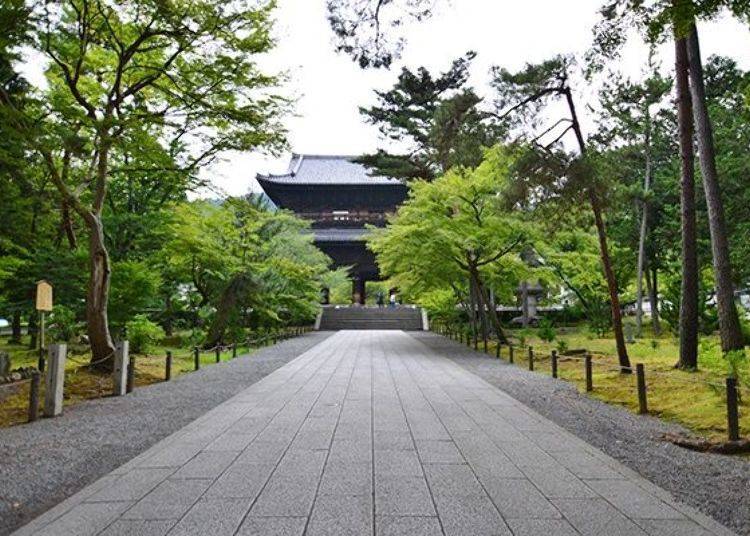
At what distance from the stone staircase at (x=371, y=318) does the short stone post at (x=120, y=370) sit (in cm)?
2368

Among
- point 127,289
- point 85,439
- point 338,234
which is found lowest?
point 85,439

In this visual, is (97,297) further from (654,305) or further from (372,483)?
(654,305)

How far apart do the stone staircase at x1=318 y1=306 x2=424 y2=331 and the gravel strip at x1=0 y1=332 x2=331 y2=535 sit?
→ 23317mm

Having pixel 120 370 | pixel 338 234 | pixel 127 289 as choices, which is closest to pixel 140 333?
pixel 127 289

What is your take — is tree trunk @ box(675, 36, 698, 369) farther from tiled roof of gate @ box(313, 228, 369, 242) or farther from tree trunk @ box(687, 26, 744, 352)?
tiled roof of gate @ box(313, 228, 369, 242)

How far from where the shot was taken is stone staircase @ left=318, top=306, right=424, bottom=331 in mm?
33375

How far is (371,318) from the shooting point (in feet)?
114

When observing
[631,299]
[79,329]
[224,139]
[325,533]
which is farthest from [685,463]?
[631,299]

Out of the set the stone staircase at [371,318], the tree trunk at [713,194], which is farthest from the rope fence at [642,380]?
the stone staircase at [371,318]

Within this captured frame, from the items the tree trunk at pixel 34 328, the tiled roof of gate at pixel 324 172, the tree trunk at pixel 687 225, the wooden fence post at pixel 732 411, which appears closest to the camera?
the wooden fence post at pixel 732 411

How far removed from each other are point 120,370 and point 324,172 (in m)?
38.1

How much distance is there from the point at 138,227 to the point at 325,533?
53.4 ft

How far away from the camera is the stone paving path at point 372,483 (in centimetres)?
333

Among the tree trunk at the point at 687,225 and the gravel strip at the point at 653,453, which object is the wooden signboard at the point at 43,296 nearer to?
the gravel strip at the point at 653,453
